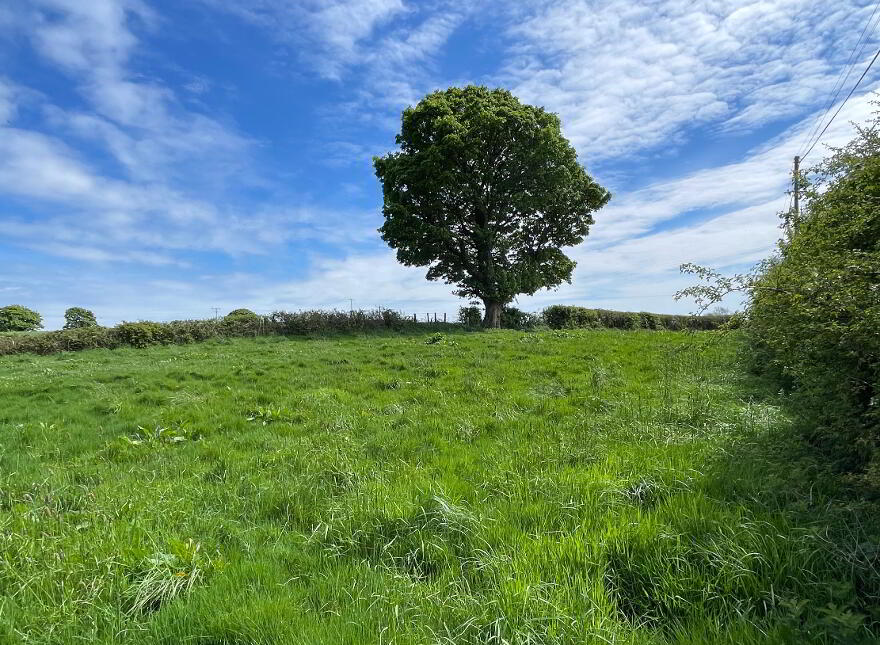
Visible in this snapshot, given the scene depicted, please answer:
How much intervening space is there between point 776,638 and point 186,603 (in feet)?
11.3

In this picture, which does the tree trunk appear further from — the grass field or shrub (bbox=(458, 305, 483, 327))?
the grass field

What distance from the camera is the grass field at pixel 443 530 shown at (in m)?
2.52

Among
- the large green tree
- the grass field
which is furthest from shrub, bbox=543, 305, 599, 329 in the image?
the grass field

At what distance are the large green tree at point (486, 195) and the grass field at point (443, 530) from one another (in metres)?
20.8

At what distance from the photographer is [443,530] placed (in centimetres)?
353

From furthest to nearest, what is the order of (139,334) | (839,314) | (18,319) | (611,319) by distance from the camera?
Answer: (18,319)
(611,319)
(139,334)
(839,314)

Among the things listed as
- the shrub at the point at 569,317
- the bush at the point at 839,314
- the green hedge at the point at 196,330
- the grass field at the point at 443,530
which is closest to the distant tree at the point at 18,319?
the green hedge at the point at 196,330

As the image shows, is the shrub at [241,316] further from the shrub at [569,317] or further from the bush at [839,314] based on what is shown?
the bush at [839,314]

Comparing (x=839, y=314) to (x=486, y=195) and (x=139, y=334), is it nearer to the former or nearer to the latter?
(x=486, y=195)

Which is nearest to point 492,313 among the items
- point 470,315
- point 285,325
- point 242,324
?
point 470,315

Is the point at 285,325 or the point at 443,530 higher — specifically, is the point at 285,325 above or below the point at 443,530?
above

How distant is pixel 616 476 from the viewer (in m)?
4.33

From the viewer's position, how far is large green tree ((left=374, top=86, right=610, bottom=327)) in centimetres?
2628

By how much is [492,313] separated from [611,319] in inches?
430
